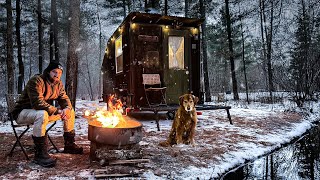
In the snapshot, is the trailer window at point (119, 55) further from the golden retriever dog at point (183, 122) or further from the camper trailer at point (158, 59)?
the golden retriever dog at point (183, 122)

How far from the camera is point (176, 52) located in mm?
8914

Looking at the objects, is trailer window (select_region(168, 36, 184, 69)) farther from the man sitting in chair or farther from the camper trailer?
the man sitting in chair

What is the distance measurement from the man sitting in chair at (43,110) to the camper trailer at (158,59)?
3.95 meters

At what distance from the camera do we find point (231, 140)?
224 inches

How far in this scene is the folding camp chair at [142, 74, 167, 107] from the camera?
27.6 ft

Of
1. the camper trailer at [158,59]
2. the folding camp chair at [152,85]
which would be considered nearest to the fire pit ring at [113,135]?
the camper trailer at [158,59]

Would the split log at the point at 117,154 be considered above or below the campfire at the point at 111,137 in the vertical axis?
below

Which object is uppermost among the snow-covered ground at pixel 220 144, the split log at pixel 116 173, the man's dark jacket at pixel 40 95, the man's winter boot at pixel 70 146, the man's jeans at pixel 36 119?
the man's dark jacket at pixel 40 95

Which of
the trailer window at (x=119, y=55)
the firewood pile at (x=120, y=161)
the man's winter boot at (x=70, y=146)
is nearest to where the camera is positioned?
the firewood pile at (x=120, y=161)

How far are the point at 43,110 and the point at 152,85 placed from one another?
5.07m

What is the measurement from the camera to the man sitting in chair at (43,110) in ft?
12.2

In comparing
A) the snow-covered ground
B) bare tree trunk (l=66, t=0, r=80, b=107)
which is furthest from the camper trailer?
bare tree trunk (l=66, t=0, r=80, b=107)

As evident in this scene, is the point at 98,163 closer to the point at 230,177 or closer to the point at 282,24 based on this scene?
the point at 230,177

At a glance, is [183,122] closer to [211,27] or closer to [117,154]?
[117,154]
